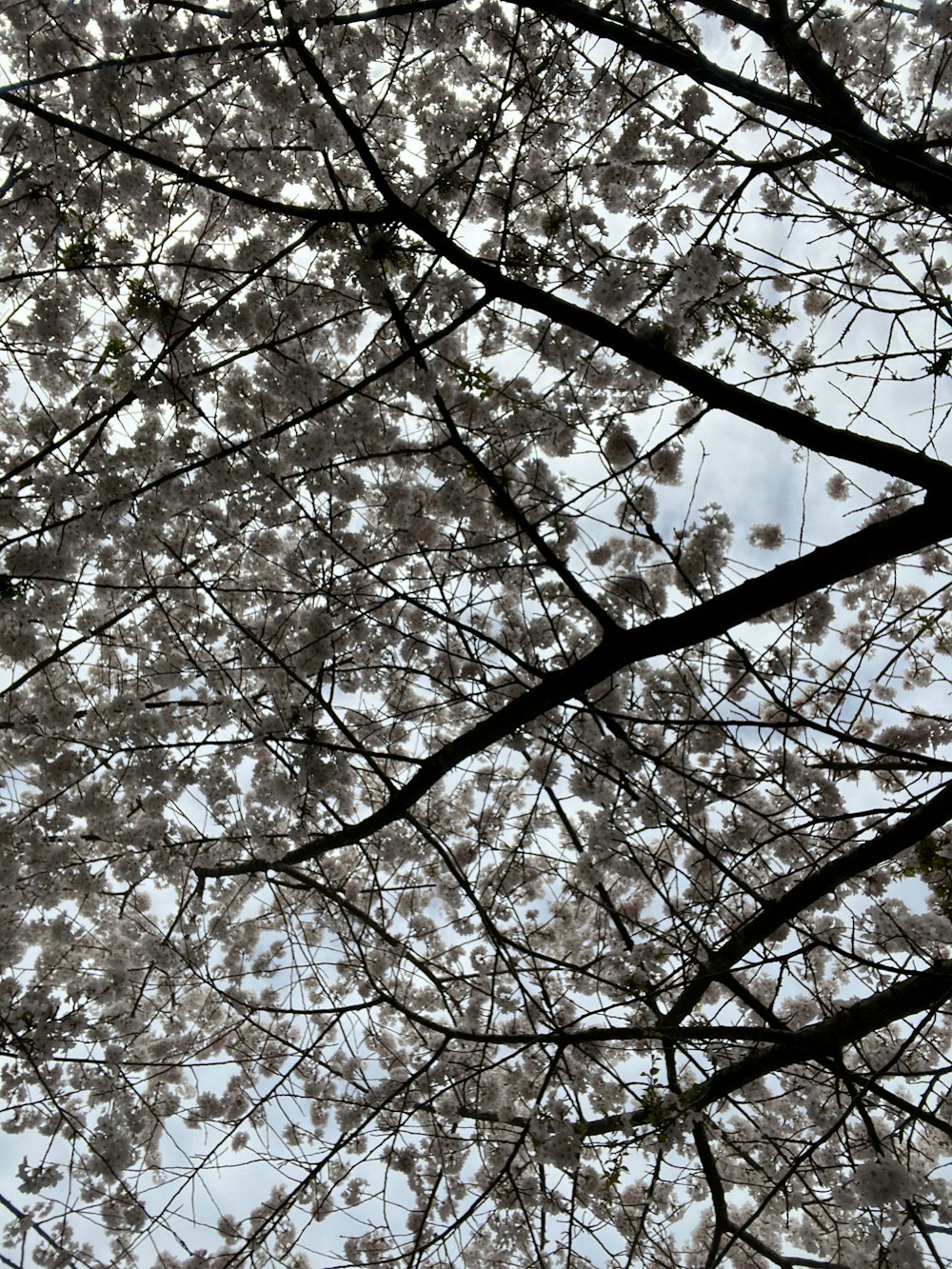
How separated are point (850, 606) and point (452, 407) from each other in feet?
12.5

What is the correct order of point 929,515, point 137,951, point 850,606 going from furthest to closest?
point 850,606 < point 137,951 < point 929,515

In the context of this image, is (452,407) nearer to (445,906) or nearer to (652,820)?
(652,820)

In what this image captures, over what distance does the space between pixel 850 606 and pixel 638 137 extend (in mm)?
3873

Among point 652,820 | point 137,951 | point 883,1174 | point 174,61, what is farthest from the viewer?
point 137,951

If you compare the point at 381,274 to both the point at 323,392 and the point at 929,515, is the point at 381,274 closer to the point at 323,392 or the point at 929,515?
the point at 323,392

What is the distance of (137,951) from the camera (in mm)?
5852

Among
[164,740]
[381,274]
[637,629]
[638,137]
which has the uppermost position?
[638,137]

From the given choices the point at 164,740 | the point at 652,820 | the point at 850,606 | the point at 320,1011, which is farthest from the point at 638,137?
the point at 320,1011

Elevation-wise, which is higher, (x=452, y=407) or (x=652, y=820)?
(x=452, y=407)

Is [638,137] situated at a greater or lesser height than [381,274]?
greater

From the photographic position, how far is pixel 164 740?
15.6 ft

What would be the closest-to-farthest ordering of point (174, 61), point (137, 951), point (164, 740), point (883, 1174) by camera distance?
point (883, 1174) → point (174, 61) → point (164, 740) → point (137, 951)

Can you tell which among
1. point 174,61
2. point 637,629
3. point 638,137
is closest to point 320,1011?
point 637,629

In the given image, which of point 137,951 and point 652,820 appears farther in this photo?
point 137,951
